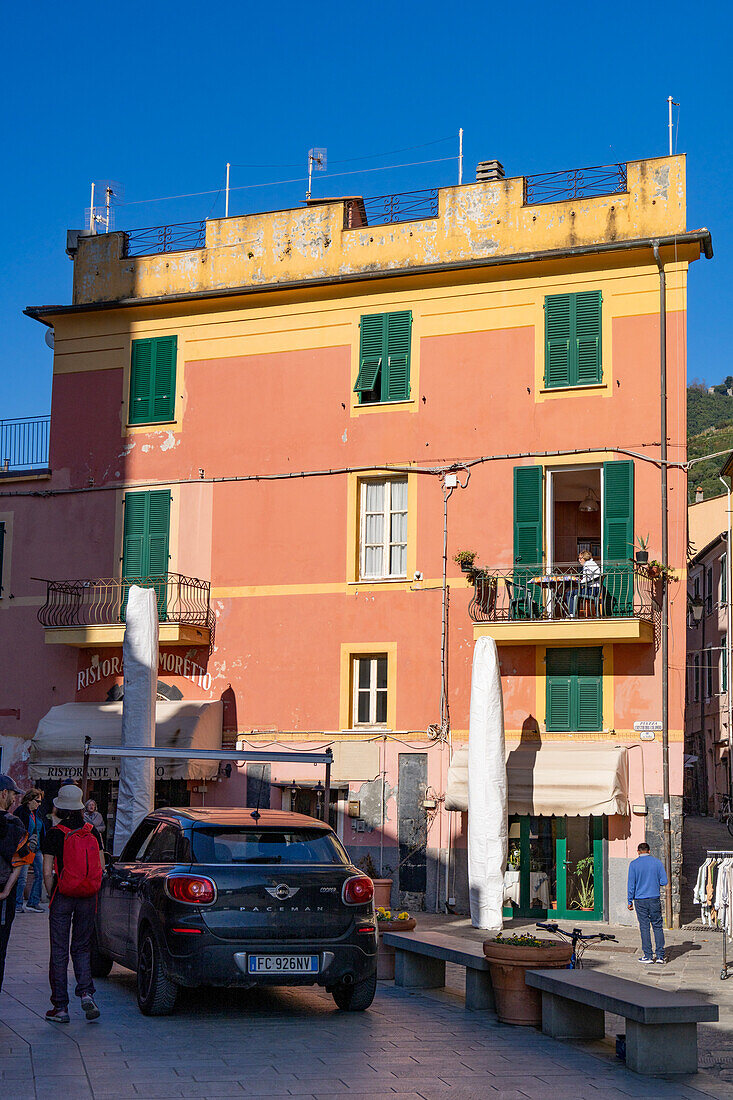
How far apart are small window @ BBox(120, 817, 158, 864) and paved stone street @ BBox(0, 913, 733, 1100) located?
1118 mm

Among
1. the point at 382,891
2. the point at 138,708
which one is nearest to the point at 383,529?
the point at 138,708

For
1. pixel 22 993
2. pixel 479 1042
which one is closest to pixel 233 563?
pixel 22 993

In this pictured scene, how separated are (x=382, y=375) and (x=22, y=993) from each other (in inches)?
569

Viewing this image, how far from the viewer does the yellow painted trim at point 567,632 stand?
21.0 m

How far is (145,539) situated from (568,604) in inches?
322

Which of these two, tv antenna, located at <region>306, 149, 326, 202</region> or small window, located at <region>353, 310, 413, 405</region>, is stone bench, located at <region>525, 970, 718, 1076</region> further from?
tv antenna, located at <region>306, 149, 326, 202</region>

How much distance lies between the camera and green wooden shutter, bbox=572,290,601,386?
22328 millimetres

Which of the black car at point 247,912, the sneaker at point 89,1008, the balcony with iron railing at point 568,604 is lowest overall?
the sneaker at point 89,1008

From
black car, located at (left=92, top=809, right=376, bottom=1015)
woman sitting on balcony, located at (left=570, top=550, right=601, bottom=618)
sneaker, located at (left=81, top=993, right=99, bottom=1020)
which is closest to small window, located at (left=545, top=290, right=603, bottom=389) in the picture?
woman sitting on balcony, located at (left=570, top=550, right=601, bottom=618)

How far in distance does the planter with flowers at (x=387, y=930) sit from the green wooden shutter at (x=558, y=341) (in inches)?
426

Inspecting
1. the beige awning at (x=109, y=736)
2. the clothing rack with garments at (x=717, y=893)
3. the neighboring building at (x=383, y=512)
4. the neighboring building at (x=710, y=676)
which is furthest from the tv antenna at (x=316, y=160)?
the neighboring building at (x=710, y=676)

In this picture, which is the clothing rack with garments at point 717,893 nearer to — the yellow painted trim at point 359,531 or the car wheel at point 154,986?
the yellow painted trim at point 359,531

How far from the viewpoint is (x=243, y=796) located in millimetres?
23609

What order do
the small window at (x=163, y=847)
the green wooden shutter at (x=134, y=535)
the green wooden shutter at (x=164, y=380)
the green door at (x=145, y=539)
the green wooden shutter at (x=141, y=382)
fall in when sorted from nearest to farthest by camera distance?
the small window at (x=163, y=847) < the green door at (x=145, y=539) < the green wooden shutter at (x=134, y=535) < the green wooden shutter at (x=164, y=380) < the green wooden shutter at (x=141, y=382)
